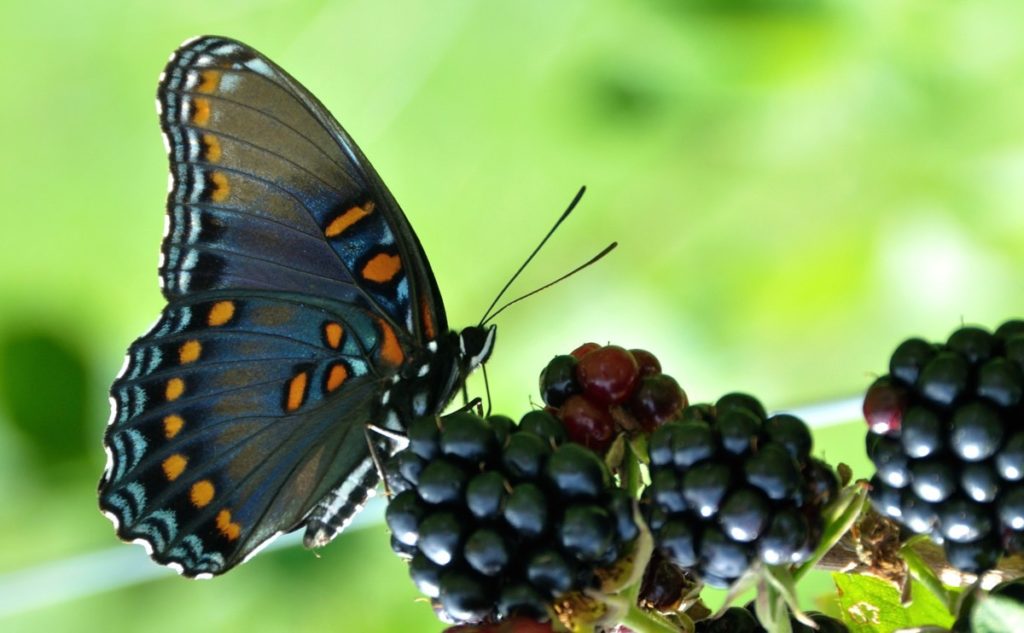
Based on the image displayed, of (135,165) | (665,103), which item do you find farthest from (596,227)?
(135,165)

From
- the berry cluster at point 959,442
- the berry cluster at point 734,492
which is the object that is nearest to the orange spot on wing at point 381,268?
the berry cluster at point 734,492

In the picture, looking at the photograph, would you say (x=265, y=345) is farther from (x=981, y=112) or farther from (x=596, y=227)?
(x=981, y=112)

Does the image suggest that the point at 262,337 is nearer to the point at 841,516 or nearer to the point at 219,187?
the point at 219,187

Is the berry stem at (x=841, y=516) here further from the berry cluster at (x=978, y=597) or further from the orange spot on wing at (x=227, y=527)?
the orange spot on wing at (x=227, y=527)

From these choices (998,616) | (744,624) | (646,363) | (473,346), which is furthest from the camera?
(473,346)

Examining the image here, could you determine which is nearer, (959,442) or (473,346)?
(959,442)

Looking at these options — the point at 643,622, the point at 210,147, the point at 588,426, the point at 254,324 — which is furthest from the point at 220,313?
the point at 643,622
